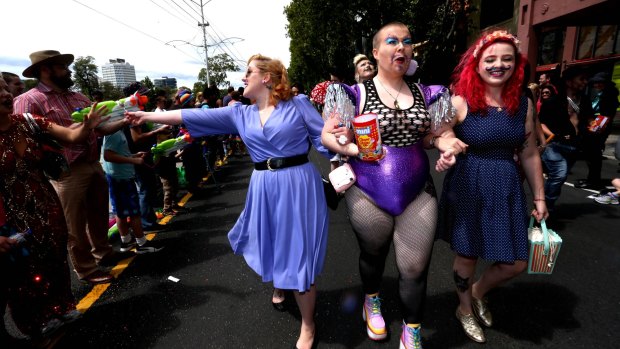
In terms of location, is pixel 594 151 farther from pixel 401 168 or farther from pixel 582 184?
pixel 401 168

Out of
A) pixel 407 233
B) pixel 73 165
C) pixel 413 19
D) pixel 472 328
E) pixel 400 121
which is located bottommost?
pixel 472 328

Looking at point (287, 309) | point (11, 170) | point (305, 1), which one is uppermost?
point (305, 1)

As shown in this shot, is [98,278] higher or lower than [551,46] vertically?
lower

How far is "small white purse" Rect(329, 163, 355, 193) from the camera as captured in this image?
78.3 inches

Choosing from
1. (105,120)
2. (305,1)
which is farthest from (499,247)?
(305,1)

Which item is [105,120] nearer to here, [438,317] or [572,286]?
[438,317]

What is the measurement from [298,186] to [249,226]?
1.62 feet

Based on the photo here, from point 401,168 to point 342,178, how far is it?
0.36 metres

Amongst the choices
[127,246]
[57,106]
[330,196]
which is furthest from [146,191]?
[330,196]

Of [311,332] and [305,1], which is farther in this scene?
[305,1]

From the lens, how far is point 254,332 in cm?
258

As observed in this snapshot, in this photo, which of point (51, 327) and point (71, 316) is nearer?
point (51, 327)

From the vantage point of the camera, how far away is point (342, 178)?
2.00 metres

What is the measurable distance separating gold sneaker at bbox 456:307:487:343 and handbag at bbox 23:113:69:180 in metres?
3.31
